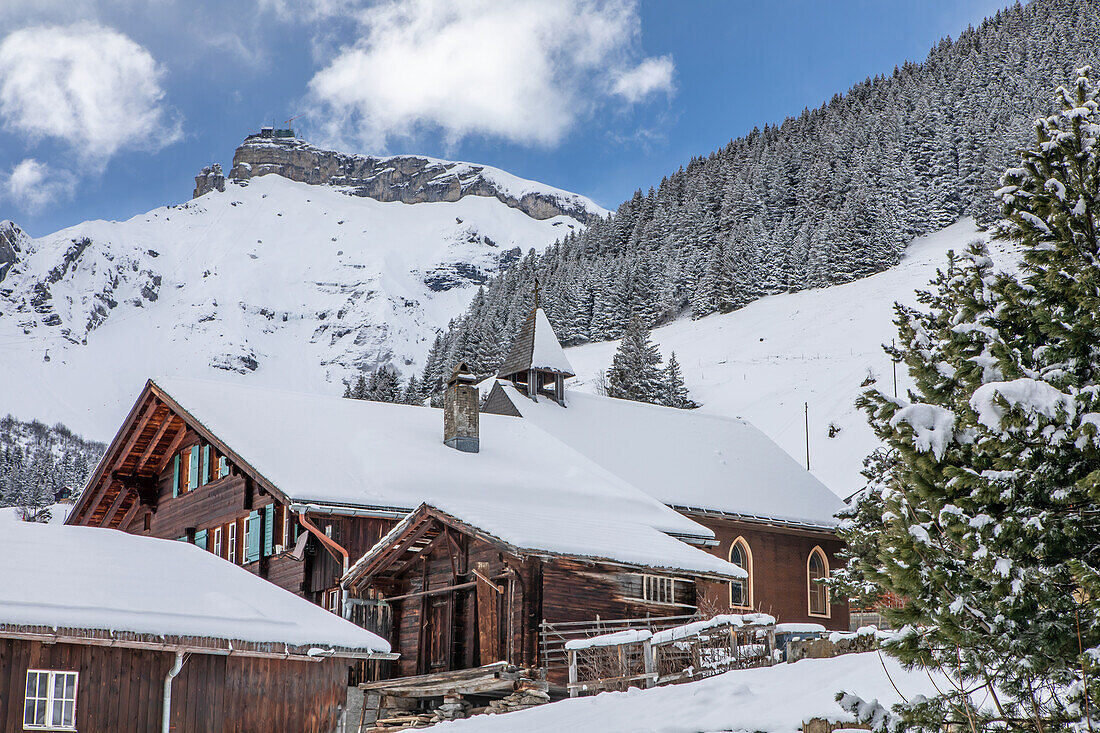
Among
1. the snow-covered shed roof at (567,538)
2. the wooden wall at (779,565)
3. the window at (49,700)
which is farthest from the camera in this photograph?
the wooden wall at (779,565)

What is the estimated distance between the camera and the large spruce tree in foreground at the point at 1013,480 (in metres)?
8.10

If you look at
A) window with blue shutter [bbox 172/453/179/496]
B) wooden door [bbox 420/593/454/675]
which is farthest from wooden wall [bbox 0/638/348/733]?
window with blue shutter [bbox 172/453/179/496]

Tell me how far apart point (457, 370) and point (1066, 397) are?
23559 millimetres

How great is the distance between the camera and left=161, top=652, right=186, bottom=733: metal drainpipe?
17.4 m

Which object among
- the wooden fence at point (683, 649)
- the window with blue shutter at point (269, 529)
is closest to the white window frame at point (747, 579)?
the window with blue shutter at point (269, 529)

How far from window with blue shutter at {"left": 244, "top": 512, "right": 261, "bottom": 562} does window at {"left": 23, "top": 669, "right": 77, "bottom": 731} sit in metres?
11.8

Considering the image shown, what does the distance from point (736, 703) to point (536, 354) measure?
86.7ft

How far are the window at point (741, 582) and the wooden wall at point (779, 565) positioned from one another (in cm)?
14

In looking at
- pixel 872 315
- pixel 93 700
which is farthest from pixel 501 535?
pixel 872 315

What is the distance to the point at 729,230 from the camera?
118375 mm

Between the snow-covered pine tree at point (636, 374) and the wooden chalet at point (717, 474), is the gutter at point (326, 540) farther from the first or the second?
the snow-covered pine tree at point (636, 374)

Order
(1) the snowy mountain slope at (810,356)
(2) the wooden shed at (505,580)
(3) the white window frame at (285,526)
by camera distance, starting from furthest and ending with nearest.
Result: (1) the snowy mountain slope at (810,356), (3) the white window frame at (285,526), (2) the wooden shed at (505,580)

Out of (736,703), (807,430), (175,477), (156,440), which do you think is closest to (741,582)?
(175,477)

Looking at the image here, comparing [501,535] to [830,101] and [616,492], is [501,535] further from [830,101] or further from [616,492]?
[830,101]
